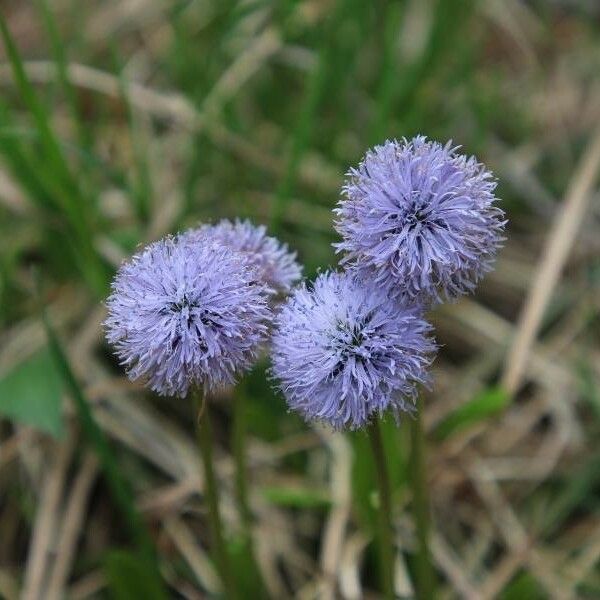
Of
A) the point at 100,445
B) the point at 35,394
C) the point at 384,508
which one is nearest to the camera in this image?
the point at 384,508

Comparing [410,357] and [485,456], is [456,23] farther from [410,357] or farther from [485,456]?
[410,357]

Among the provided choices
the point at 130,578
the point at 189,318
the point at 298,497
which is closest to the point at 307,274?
the point at 298,497

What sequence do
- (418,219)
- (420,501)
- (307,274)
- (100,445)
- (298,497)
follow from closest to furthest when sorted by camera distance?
(418,219) → (420,501) → (100,445) → (298,497) → (307,274)

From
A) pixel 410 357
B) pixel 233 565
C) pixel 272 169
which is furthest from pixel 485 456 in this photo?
pixel 410 357

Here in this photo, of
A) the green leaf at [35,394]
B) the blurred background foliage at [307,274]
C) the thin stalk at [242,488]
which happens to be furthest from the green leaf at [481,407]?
the green leaf at [35,394]

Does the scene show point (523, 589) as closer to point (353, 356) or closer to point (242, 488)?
point (242, 488)

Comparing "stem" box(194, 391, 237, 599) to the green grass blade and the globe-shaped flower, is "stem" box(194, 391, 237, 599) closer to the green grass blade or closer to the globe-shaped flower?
the globe-shaped flower
